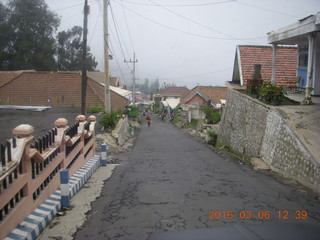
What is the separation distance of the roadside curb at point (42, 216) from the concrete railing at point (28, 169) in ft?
0.25

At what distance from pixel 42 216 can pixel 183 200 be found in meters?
2.70

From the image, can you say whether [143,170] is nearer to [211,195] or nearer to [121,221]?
[211,195]

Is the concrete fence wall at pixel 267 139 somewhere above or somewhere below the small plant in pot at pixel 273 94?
below

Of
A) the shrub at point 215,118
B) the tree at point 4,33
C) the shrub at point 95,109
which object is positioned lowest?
the shrub at point 215,118

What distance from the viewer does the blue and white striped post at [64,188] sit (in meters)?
5.22

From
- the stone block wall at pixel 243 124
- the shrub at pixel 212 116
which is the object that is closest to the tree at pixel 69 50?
the shrub at pixel 212 116

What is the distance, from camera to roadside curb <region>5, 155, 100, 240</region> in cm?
392

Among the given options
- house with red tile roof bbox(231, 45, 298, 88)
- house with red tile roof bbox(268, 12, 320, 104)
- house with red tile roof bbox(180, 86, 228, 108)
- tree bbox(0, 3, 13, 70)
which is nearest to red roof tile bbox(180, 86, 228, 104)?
house with red tile roof bbox(180, 86, 228, 108)

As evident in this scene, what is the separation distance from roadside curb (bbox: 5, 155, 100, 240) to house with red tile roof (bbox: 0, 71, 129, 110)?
54.3ft

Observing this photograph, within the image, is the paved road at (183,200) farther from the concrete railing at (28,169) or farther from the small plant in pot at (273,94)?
the small plant in pot at (273,94)

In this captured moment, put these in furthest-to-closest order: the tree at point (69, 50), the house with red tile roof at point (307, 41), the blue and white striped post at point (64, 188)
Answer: the tree at point (69, 50) < the house with red tile roof at point (307, 41) < the blue and white striped post at point (64, 188)

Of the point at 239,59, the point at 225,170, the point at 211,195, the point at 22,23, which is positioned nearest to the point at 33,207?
the point at 211,195

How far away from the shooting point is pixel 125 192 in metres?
6.46

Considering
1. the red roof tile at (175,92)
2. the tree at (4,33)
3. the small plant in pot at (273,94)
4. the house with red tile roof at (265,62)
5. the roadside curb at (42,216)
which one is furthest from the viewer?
the red roof tile at (175,92)
